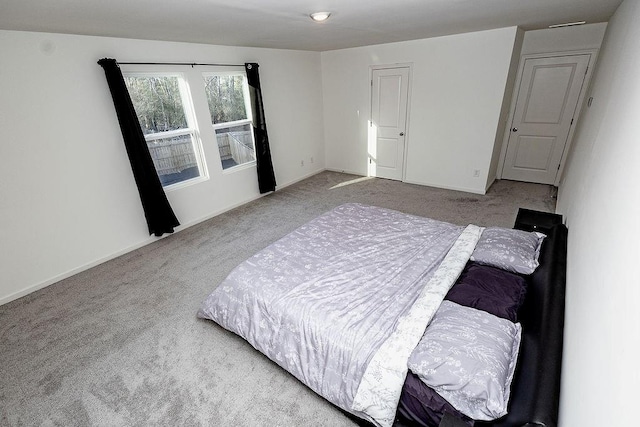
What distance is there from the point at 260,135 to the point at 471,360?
398 centimetres

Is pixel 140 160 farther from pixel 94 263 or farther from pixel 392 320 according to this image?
pixel 392 320

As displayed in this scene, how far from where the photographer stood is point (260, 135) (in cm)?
→ 444

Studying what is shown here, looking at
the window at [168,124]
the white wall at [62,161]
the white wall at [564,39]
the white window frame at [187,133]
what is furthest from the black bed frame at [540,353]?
the white wall at [564,39]

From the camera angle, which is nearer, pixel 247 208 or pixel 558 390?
pixel 558 390

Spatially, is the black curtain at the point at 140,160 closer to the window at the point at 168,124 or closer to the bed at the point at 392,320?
the window at the point at 168,124

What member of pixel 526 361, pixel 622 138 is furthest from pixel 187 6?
pixel 526 361

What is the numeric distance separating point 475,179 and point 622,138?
3443mm

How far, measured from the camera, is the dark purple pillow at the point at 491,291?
1534 millimetres

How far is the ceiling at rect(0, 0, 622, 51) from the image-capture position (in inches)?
74.9

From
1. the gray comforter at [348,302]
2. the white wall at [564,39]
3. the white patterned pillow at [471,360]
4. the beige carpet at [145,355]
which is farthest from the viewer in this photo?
the white wall at [564,39]

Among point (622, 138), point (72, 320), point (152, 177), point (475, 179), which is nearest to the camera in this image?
point (622, 138)

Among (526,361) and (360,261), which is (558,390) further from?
(360,261)

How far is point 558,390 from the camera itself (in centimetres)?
104

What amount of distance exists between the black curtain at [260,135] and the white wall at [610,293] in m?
3.80
